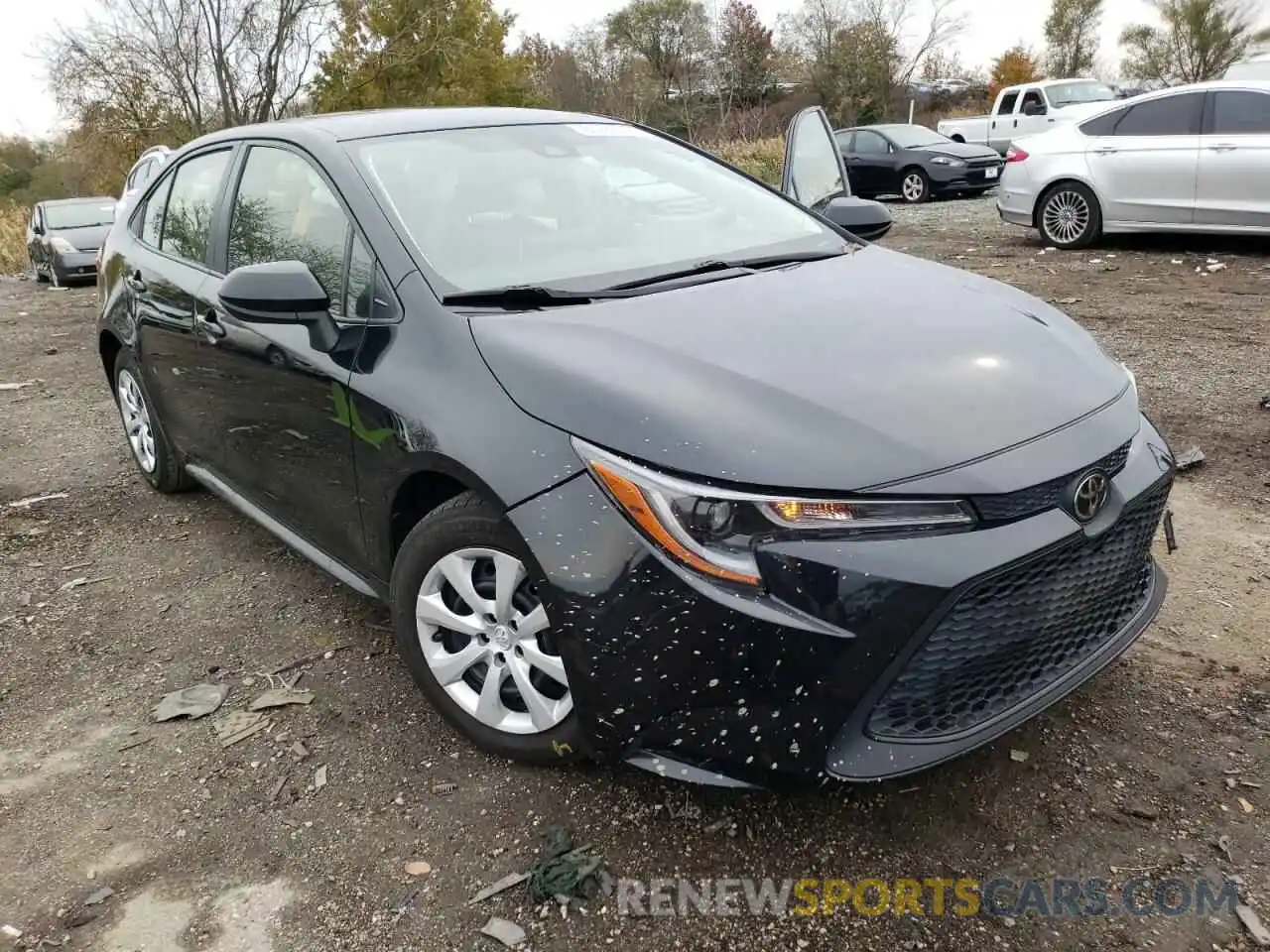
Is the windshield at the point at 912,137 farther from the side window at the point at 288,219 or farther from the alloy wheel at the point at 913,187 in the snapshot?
the side window at the point at 288,219

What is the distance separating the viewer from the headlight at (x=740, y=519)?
5.91 ft

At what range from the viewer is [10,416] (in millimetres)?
6156

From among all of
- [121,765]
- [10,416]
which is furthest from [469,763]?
[10,416]

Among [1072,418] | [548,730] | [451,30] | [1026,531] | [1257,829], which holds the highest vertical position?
[451,30]

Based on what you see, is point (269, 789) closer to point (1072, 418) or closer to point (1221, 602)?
point (1072, 418)

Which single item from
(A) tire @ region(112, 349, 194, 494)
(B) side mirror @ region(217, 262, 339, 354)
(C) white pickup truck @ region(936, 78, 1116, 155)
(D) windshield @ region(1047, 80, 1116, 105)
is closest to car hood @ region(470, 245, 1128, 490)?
(B) side mirror @ region(217, 262, 339, 354)

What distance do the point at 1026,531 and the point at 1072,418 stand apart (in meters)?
0.37

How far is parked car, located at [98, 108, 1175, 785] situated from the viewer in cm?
181

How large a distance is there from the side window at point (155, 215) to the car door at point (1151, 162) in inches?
334

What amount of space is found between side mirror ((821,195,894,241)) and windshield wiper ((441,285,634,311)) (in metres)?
1.48

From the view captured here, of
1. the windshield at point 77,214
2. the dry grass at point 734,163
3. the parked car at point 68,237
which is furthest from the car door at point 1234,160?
the windshield at point 77,214

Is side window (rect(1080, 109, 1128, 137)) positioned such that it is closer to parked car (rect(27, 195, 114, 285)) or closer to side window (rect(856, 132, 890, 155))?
side window (rect(856, 132, 890, 155))

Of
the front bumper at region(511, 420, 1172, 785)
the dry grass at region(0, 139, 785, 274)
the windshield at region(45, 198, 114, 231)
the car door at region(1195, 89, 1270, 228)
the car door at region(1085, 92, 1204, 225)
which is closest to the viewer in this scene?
the front bumper at region(511, 420, 1172, 785)

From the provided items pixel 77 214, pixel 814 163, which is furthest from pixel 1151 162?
pixel 77 214
